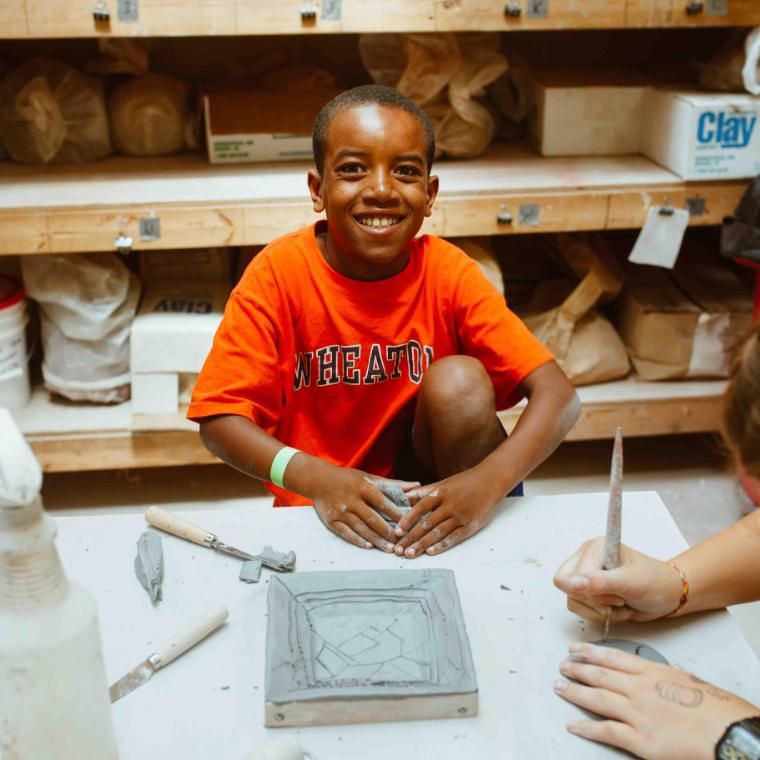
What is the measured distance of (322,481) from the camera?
4.54 ft

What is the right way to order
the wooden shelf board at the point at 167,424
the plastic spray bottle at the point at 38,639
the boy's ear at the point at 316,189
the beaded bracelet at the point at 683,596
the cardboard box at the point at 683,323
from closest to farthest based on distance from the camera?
the plastic spray bottle at the point at 38,639
the beaded bracelet at the point at 683,596
the boy's ear at the point at 316,189
the wooden shelf board at the point at 167,424
the cardboard box at the point at 683,323

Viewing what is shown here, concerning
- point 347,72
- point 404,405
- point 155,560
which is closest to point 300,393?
point 404,405

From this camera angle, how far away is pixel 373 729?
976 millimetres

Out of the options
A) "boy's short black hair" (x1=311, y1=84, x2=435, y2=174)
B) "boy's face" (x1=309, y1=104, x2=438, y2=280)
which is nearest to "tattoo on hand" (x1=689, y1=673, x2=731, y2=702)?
"boy's face" (x1=309, y1=104, x2=438, y2=280)

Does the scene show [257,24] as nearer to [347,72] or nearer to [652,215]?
[347,72]

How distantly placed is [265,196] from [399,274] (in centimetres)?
76

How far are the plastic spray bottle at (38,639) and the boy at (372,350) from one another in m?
0.61

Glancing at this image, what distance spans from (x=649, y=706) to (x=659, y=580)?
190mm

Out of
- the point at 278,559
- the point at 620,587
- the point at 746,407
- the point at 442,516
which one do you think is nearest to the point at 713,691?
the point at 620,587

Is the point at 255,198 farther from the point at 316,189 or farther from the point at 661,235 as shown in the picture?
the point at 661,235

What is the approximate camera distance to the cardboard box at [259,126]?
2.54m

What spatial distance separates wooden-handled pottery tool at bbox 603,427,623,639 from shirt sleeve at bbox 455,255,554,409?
0.56 meters

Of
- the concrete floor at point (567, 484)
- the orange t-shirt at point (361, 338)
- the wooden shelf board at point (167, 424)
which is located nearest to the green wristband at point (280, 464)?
the orange t-shirt at point (361, 338)

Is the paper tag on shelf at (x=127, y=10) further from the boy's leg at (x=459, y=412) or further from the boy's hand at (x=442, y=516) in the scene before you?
the boy's hand at (x=442, y=516)
